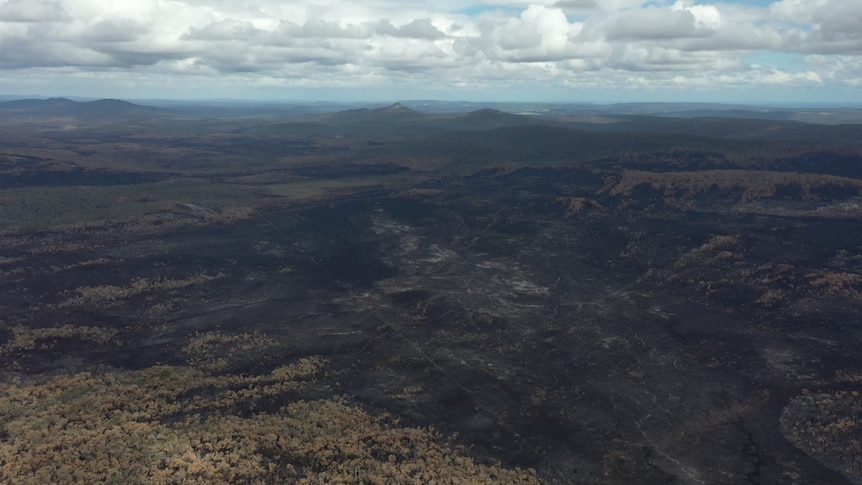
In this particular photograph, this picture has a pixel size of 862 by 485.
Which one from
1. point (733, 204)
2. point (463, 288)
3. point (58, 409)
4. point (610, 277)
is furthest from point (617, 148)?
point (58, 409)

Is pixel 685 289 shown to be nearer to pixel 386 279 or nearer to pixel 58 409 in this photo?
pixel 386 279

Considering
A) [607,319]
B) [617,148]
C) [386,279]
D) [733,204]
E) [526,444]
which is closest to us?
[526,444]

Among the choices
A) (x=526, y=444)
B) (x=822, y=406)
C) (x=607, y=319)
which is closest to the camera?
(x=526, y=444)

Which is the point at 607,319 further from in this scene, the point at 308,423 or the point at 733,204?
the point at 733,204

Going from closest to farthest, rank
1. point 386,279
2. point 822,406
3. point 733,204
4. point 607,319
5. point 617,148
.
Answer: point 822,406
point 607,319
point 386,279
point 733,204
point 617,148

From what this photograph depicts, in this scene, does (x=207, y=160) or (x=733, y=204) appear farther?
(x=207, y=160)

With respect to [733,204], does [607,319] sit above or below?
below

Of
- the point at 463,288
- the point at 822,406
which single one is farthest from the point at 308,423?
the point at 822,406

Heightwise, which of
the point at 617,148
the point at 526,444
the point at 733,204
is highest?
the point at 617,148

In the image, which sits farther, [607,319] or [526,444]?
[607,319]
